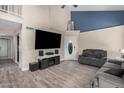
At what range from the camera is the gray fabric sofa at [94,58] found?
618 centimetres

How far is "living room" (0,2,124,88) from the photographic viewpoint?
18.0 ft

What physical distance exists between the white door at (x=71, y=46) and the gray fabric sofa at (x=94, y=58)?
1150mm

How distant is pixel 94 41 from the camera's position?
7.98 m

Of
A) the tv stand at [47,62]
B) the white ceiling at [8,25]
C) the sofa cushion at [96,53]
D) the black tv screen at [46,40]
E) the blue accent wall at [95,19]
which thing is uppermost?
the blue accent wall at [95,19]

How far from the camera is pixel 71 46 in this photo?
8391 mm

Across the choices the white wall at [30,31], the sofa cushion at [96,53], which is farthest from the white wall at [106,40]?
the white wall at [30,31]

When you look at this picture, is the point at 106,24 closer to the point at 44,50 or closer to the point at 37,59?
the point at 44,50

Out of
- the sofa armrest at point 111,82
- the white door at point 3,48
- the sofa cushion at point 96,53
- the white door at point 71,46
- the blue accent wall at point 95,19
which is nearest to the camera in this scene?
the sofa armrest at point 111,82

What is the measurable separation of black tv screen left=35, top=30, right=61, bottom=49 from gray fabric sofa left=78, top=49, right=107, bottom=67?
1687mm

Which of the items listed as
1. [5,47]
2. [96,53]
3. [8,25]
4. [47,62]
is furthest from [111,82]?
[5,47]

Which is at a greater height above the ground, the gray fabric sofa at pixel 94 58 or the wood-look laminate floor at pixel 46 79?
the gray fabric sofa at pixel 94 58

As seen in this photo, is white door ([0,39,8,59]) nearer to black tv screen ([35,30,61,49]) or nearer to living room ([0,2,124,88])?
living room ([0,2,124,88])

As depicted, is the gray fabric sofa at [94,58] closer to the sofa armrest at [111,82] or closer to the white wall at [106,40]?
the white wall at [106,40]
